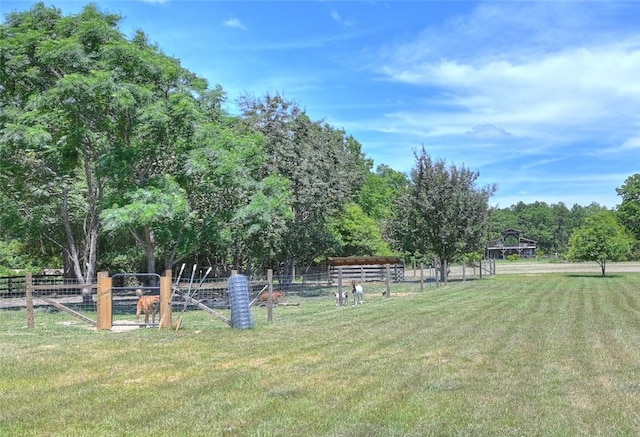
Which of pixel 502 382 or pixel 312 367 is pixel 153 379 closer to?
pixel 312 367

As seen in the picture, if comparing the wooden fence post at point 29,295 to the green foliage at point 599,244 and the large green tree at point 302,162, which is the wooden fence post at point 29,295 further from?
the green foliage at point 599,244

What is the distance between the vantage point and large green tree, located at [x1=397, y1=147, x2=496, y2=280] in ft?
117

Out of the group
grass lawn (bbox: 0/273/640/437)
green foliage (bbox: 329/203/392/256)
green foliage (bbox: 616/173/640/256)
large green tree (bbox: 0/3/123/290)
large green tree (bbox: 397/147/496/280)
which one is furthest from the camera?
green foliage (bbox: 616/173/640/256)

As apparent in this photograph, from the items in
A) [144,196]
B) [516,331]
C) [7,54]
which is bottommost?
[516,331]

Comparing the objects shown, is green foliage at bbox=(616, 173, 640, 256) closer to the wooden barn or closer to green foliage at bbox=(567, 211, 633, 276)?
green foliage at bbox=(567, 211, 633, 276)

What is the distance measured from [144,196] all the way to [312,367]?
11.7 meters

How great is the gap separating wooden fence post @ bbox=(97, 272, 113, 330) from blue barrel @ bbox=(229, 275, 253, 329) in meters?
2.75

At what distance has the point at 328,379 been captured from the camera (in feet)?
25.0

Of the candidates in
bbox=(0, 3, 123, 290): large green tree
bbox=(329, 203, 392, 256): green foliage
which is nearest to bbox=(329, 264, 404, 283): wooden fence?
bbox=(329, 203, 392, 256): green foliage

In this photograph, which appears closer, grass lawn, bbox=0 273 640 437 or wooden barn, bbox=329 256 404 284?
grass lawn, bbox=0 273 640 437

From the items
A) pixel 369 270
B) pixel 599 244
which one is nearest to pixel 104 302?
pixel 369 270

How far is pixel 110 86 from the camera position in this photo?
18.0 m

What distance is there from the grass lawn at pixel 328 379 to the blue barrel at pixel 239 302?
43 centimetres

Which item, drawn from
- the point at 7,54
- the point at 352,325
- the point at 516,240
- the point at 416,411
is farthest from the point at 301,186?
the point at 516,240
